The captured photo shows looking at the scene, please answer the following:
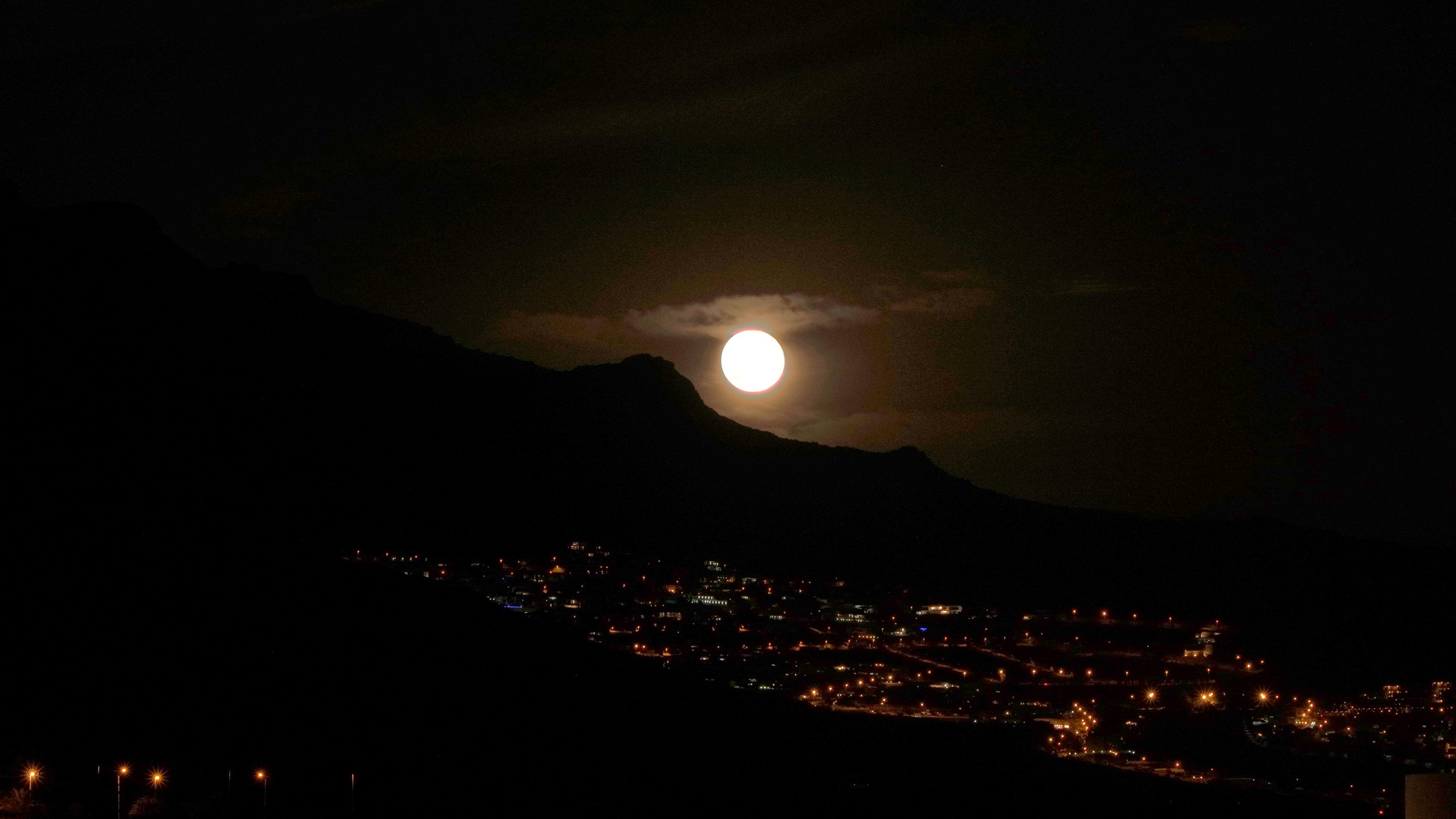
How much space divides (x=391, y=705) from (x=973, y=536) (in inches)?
1822

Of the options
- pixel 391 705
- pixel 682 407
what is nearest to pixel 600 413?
pixel 682 407

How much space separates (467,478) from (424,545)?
993 centimetres

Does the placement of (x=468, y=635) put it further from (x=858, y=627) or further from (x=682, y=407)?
(x=682, y=407)

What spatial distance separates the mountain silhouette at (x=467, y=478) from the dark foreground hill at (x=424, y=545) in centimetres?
20

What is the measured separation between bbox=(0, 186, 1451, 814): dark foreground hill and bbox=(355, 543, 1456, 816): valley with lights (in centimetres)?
329

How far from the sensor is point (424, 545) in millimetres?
56500

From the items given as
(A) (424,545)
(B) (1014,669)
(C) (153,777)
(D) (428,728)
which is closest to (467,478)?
(A) (424,545)

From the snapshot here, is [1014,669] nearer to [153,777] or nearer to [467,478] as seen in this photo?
[467,478]

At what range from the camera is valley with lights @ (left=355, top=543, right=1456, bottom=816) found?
37062mm

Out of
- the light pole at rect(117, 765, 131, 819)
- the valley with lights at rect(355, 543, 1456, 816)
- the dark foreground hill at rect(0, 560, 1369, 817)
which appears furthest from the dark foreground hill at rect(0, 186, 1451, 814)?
the valley with lights at rect(355, 543, 1456, 816)

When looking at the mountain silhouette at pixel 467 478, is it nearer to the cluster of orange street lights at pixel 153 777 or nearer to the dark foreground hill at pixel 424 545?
the dark foreground hill at pixel 424 545

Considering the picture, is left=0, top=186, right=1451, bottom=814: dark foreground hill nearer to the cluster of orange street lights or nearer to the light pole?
the cluster of orange street lights

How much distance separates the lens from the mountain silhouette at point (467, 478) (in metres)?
49.5

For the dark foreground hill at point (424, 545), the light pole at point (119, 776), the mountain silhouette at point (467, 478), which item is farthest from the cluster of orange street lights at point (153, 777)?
the mountain silhouette at point (467, 478)
